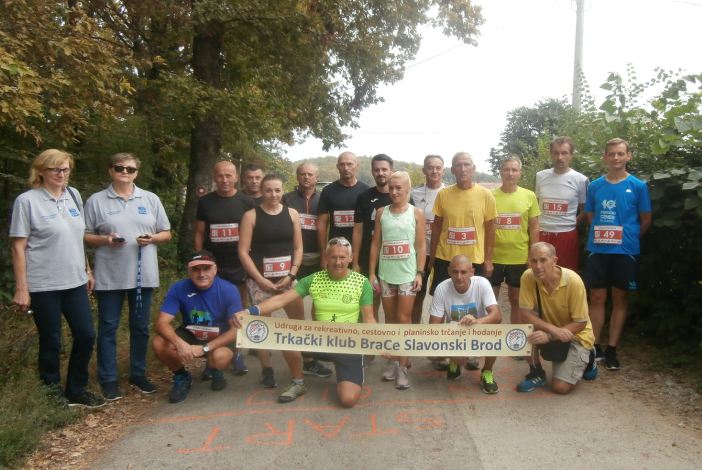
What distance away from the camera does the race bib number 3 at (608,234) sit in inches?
197

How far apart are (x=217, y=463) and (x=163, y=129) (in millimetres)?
7352

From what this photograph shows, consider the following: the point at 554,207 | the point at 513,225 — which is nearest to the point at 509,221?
the point at 513,225

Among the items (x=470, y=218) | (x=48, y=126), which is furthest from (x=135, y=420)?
(x=48, y=126)

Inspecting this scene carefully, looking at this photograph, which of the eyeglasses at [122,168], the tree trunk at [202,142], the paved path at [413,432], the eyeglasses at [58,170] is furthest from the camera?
the tree trunk at [202,142]

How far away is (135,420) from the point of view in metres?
4.21

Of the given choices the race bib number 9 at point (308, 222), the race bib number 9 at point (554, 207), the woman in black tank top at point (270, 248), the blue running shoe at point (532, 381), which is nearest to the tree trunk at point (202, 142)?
the race bib number 9 at point (308, 222)

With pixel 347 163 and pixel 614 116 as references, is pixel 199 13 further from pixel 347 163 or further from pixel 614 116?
pixel 614 116

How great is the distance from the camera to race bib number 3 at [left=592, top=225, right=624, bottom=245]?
5012mm

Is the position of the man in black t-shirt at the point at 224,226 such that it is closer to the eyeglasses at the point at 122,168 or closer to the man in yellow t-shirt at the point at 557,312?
the eyeglasses at the point at 122,168

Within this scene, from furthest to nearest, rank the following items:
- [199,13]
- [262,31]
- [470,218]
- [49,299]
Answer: [262,31]
[199,13]
[470,218]
[49,299]

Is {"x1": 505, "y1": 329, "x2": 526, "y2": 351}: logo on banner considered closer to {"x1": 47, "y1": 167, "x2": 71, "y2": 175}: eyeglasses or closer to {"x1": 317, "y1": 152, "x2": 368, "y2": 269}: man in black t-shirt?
{"x1": 317, "y1": 152, "x2": 368, "y2": 269}: man in black t-shirt

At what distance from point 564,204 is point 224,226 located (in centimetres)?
332

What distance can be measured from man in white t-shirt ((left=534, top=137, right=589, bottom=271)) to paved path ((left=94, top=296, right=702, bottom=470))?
1379mm

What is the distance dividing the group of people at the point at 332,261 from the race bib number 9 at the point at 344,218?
0.01 metres
